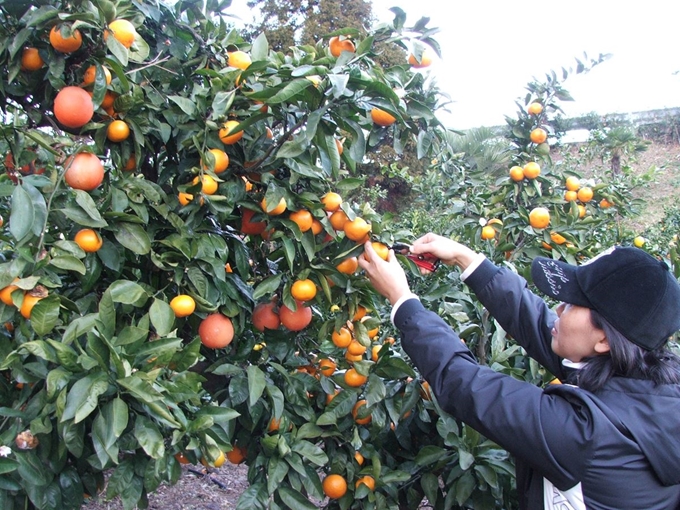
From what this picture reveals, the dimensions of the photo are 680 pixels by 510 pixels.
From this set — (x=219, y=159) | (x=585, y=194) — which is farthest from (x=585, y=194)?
(x=219, y=159)

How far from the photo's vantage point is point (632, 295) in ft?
3.29

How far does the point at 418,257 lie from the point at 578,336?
0.47 meters

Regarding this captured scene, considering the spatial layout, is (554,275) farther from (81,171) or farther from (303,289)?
(81,171)

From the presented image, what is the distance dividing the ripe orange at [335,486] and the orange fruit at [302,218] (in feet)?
2.21

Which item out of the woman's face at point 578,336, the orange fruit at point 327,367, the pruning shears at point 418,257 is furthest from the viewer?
the orange fruit at point 327,367

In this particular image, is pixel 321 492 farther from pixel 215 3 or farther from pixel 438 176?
pixel 438 176

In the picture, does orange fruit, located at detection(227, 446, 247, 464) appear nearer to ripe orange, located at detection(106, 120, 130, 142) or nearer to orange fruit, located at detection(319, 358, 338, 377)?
orange fruit, located at detection(319, 358, 338, 377)

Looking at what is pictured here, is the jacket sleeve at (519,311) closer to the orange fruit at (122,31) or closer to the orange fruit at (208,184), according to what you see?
the orange fruit at (208,184)

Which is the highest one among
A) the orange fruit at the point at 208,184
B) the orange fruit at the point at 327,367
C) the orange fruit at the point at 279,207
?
the orange fruit at the point at 208,184

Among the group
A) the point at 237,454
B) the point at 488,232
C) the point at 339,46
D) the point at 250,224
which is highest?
the point at 339,46

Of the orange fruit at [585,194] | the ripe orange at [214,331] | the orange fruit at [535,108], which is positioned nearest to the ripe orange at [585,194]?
the orange fruit at [585,194]

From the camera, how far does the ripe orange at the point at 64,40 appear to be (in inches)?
43.1

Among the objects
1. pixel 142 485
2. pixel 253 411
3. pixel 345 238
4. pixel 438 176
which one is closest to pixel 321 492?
pixel 253 411

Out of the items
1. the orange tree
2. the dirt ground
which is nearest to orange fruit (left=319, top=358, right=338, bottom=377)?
the orange tree
